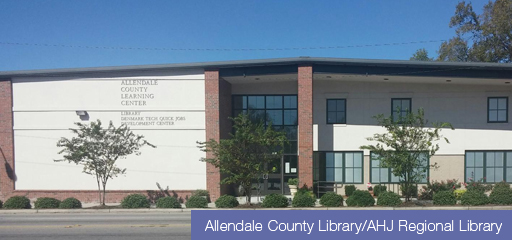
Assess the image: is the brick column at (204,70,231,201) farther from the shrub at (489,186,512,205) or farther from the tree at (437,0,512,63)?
the tree at (437,0,512,63)

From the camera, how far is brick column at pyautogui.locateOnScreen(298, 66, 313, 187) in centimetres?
1755

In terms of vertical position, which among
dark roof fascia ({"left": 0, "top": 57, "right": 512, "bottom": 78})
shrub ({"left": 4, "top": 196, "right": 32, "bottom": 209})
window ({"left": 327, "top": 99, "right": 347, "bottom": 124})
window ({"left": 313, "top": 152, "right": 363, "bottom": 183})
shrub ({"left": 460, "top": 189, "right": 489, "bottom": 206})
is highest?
dark roof fascia ({"left": 0, "top": 57, "right": 512, "bottom": 78})

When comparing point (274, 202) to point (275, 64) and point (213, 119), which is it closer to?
point (213, 119)

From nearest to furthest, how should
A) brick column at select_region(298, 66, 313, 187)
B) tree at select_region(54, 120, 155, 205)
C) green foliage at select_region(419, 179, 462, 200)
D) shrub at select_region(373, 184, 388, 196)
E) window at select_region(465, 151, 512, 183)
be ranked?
1. tree at select_region(54, 120, 155, 205)
2. brick column at select_region(298, 66, 313, 187)
3. green foliage at select_region(419, 179, 462, 200)
4. shrub at select_region(373, 184, 388, 196)
5. window at select_region(465, 151, 512, 183)

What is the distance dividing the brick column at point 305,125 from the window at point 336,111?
108 inches

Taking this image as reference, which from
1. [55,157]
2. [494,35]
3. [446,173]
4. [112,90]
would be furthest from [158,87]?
[494,35]

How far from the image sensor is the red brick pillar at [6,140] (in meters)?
18.2

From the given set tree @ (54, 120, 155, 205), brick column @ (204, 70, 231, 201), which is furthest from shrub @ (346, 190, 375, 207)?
tree @ (54, 120, 155, 205)

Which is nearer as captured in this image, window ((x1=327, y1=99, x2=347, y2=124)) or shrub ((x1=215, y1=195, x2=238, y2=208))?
shrub ((x1=215, y1=195, x2=238, y2=208))

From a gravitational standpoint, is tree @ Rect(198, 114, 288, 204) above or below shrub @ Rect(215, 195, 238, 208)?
above

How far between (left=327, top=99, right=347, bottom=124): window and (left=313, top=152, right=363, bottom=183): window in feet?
6.23

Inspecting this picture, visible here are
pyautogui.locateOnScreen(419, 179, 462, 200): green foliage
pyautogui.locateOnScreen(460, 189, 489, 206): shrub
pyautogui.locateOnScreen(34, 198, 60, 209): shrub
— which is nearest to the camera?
pyautogui.locateOnScreen(460, 189, 489, 206): shrub

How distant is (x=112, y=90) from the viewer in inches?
716

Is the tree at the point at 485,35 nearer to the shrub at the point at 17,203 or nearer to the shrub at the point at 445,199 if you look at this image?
the shrub at the point at 445,199
